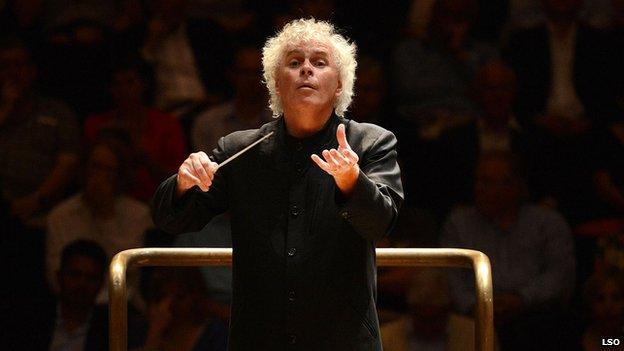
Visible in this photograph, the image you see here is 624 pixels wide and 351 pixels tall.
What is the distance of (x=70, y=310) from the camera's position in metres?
4.49

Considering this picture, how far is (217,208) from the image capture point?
246 cm

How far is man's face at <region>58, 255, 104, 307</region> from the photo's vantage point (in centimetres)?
450

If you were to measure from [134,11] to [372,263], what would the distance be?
3.01 metres

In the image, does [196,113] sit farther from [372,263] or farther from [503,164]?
[372,263]

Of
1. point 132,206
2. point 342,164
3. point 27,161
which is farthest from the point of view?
point 27,161

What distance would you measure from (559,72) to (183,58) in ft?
5.87

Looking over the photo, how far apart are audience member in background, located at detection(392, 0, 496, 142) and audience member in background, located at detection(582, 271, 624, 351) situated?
98cm

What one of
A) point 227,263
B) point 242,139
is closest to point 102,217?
point 227,263

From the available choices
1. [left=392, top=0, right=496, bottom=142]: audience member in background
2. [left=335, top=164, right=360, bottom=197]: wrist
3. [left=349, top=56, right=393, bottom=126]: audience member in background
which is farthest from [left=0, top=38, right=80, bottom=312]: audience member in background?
[left=335, top=164, right=360, bottom=197]: wrist

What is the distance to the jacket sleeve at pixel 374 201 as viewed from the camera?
213 centimetres

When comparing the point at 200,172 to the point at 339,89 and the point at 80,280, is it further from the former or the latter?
the point at 80,280

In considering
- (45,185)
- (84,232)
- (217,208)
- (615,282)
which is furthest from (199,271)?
(217,208)

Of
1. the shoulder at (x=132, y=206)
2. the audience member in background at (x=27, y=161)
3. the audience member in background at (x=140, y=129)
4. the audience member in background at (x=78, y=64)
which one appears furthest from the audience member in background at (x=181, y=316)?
the audience member in background at (x=78, y=64)

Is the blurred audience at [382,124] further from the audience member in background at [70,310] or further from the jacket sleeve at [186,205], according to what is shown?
the jacket sleeve at [186,205]
